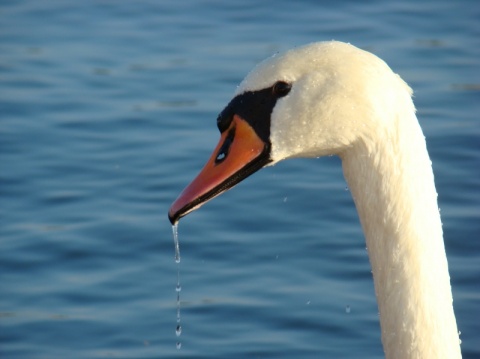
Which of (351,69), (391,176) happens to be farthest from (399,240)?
(351,69)

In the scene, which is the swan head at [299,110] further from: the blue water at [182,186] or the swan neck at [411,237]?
the blue water at [182,186]

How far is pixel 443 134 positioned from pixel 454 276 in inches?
74.8

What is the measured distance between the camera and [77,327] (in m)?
Answer: 8.10

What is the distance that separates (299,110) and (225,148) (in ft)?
1.24

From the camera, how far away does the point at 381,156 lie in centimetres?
507

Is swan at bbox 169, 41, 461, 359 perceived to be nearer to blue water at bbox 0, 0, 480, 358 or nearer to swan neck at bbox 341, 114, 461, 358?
swan neck at bbox 341, 114, 461, 358

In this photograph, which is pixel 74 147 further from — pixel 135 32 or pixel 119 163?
pixel 135 32

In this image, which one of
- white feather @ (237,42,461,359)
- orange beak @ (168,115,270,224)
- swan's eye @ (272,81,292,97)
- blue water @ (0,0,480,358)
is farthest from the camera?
blue water @ (0,0,480,358)

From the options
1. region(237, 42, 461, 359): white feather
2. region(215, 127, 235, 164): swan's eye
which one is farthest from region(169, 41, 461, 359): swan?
region(215, 127, 235, 164): swan's eye

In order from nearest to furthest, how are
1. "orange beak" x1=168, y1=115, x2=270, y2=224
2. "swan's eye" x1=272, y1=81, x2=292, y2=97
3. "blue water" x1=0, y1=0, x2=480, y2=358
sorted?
"swan's eye" x1=272, y1=81, x2=292, y2=97, "orange beak" x1=168, y1=115, x2=270, y2=224, "blue water" x1=0, y1=0, x2=480, y2=358

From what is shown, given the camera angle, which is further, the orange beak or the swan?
the orange beak

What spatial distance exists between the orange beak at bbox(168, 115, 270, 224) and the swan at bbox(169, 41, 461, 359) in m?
0.06

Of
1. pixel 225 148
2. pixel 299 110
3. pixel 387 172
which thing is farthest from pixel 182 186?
pixel 387 172

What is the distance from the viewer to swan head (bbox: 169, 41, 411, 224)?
506 centimetres
